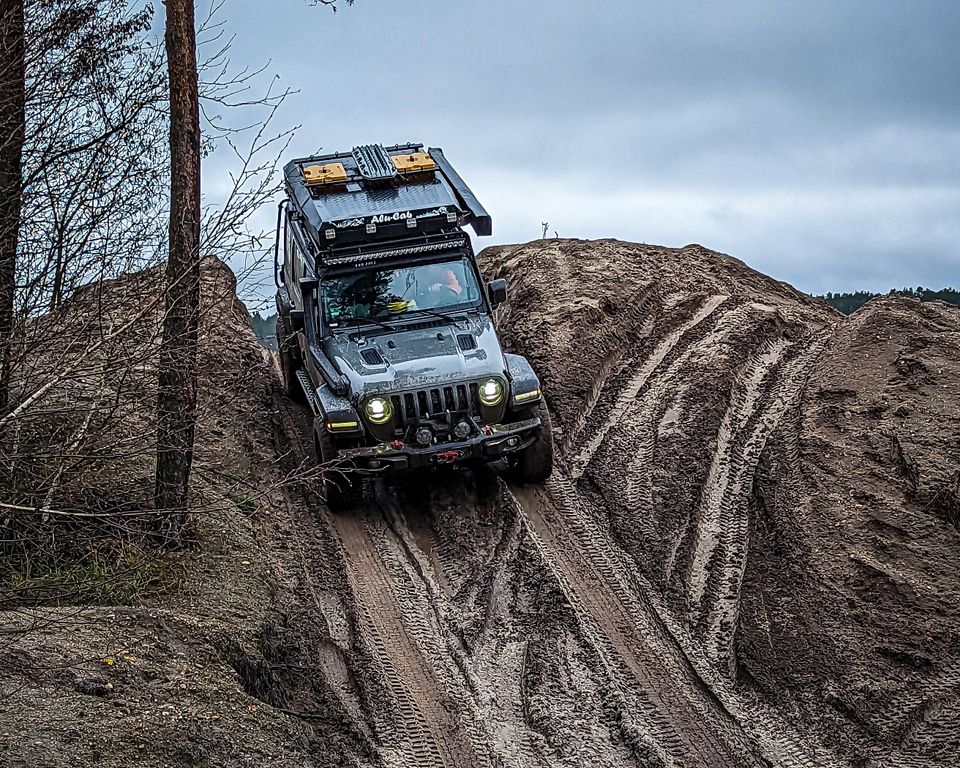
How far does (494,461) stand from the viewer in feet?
41.1

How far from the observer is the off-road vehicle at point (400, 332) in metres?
11.5

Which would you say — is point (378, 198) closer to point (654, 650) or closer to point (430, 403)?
point (430, 403)

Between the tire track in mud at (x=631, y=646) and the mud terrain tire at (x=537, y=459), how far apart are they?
0.18 m

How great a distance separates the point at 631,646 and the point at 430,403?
310 centimetres

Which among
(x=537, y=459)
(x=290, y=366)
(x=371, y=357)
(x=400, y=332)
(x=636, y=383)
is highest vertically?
(x=400, y=332)

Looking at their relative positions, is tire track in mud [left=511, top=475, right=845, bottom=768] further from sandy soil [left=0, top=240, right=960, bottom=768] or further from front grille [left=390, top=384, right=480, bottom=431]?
front grille [left=390, top=384, right=480, bottom=431]

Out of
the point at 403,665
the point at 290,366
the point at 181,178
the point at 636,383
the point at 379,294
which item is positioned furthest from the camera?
the point at 290,366

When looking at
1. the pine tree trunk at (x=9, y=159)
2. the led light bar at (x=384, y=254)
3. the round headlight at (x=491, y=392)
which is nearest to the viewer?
the pine tree trunk at (x=9, y=159)

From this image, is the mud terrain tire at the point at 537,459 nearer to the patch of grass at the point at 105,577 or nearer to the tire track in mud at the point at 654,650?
the tire track in mud at the point at 654,650

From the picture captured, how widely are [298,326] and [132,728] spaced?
5.63 metres

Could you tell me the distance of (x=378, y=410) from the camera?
1143cm

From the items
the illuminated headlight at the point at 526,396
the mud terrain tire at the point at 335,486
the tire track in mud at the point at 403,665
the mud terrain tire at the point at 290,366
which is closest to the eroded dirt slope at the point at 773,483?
the illuminated headlight at the point at 526,396

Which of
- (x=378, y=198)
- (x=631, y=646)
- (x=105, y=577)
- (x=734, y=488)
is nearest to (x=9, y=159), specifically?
(x=105, y=577)

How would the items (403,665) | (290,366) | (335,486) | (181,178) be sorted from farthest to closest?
(290,366), (335,486), (181,178), (403,665)
